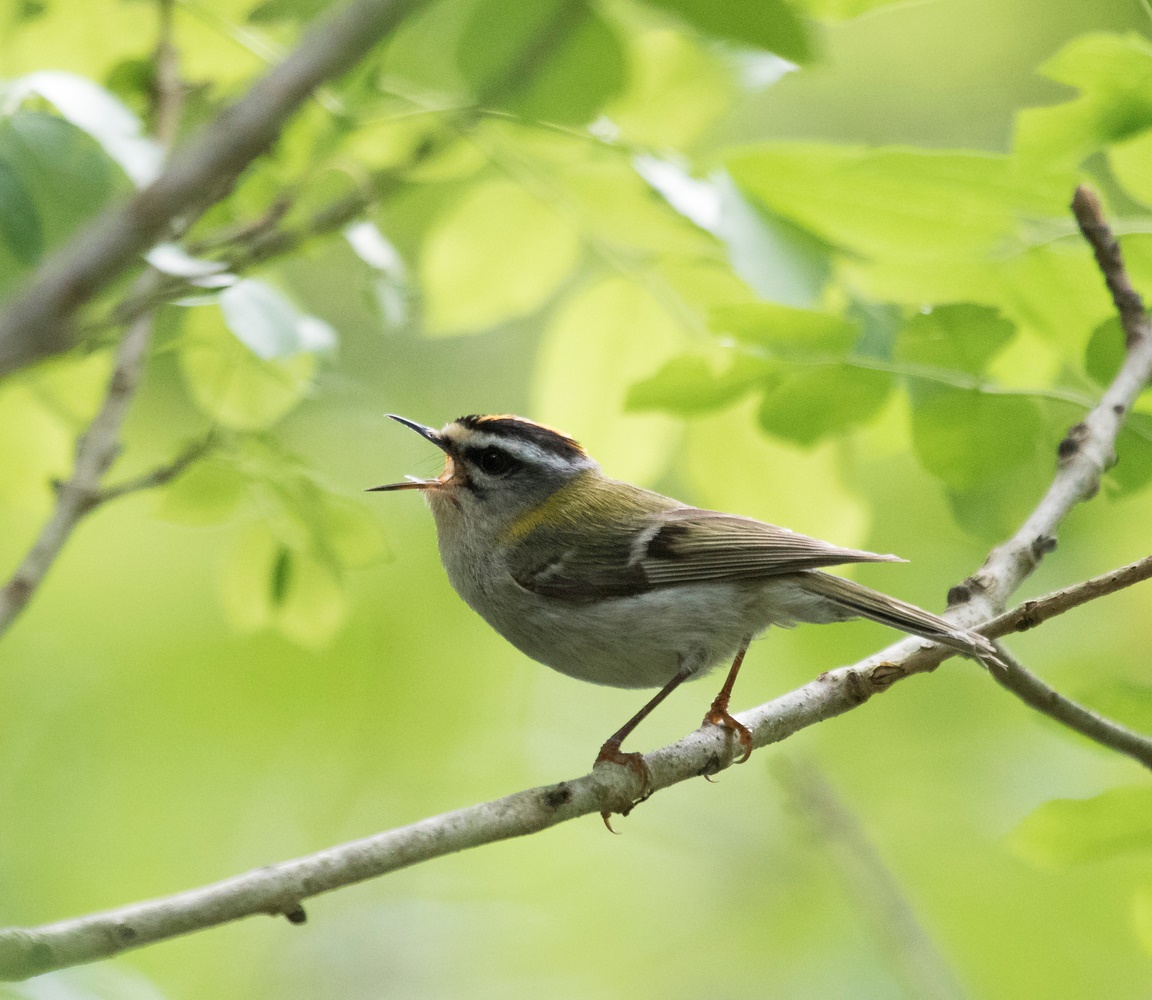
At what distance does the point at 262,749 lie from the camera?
6.09 m

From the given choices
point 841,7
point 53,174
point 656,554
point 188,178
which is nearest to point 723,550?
point 656,554

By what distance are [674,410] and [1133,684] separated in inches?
47.7

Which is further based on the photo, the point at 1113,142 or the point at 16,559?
the point at 16,559

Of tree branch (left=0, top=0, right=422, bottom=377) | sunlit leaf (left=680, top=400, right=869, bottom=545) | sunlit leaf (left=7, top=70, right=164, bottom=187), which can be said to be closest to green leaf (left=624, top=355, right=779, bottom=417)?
sunlit leaf (left=680, top=400, right=869, bottom=545)

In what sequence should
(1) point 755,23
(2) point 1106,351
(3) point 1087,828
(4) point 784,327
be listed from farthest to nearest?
1. (2) point 1106,351
2. (4) point 784,327
3. (3) point 1087,828
4. (1) point 755,23

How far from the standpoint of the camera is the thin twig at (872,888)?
305 cm

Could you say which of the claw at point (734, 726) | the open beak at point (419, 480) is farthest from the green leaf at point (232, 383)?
the claw at point (734, 726)

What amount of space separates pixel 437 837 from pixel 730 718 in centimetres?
96

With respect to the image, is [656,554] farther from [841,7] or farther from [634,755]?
[841,7]

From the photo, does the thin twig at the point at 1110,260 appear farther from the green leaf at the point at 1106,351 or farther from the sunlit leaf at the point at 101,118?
the sunlit leaf at the point at 101,118

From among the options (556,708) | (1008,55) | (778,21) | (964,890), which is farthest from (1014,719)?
(778,21)

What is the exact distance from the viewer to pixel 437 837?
2291 millimetres

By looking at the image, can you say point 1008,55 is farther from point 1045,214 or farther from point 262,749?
point 262,749

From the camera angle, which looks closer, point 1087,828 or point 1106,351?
point 1087,828
